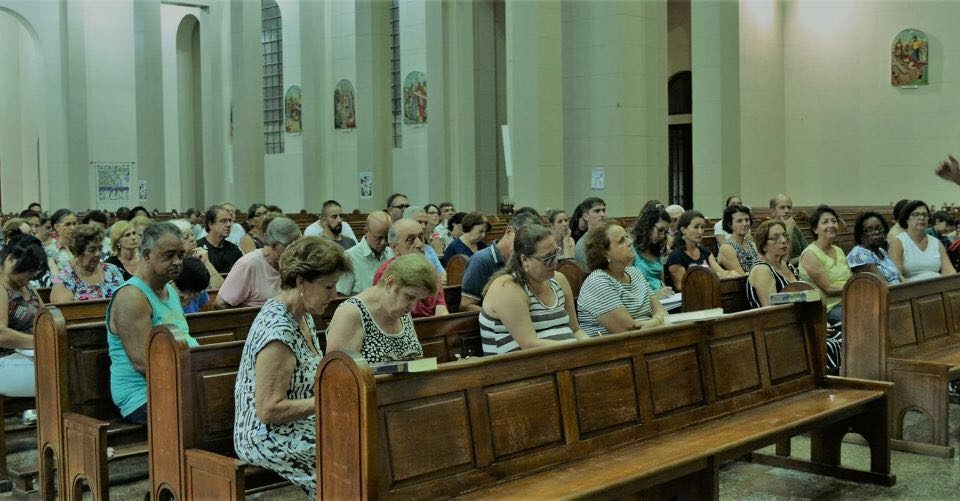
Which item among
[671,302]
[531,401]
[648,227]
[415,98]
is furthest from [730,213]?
[415,98]

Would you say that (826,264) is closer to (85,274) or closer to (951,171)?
(951,171)

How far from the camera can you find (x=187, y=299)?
5766 mm

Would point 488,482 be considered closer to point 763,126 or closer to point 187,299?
point 187,299

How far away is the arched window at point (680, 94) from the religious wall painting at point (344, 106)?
8573mm

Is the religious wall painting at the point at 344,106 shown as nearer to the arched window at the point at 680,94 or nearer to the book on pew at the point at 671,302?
the arched window at the point at 680,94

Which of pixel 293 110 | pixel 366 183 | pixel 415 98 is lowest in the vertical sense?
pixel 366 183

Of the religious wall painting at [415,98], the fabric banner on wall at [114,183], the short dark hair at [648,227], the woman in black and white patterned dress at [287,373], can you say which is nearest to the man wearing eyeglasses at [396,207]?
the short dark hair at [648,227]

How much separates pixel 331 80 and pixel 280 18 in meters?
3.54

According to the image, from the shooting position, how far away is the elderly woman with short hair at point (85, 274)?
696 cm

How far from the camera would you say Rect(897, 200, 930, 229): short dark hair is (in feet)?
28.3

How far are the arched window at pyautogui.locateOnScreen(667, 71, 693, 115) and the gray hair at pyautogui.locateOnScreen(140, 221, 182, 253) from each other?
2004cm

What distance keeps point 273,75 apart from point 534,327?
26.8 metres

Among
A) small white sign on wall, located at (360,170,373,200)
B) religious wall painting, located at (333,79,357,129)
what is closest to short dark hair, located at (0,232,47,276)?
small white sign on wall, located at (360,170,373,200)

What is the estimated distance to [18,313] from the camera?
595 centimetres
